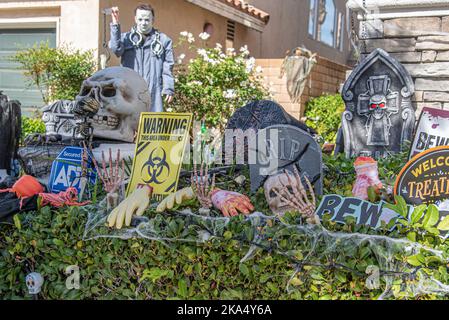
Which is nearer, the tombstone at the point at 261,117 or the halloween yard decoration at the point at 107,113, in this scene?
the tombstone at the point at 261,117

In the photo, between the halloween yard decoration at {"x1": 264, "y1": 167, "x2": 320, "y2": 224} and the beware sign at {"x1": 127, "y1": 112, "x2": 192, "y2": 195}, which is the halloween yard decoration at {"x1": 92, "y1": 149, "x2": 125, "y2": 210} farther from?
the halloween yard decoration at {"x1": 264, "y1": 167, "x2": 320, "y2": 224}

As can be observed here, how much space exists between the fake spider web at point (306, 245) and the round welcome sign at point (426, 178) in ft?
1.07

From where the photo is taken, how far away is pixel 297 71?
971cm

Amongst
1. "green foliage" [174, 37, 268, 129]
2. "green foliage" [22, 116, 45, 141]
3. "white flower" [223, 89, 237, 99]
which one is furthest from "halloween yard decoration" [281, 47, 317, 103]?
"green foliage" [22, 116, 45, 141]

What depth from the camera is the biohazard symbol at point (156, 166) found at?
104 inches

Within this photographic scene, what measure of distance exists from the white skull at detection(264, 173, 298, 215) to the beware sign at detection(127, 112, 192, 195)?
1.44 ft

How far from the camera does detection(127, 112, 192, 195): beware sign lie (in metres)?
2.65

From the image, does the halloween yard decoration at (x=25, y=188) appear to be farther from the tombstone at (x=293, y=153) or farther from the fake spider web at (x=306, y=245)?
the tombstone at (x=293, y=153)

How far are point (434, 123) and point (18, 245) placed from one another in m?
1.93

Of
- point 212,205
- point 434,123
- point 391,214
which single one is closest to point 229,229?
point 212,205

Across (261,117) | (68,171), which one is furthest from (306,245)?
(261,117)

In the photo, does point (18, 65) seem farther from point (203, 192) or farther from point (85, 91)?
point (203, 192)

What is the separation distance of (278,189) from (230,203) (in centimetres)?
22

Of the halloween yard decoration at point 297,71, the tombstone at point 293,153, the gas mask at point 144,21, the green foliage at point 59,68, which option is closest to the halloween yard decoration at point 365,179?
the tombstone at point 293,153
